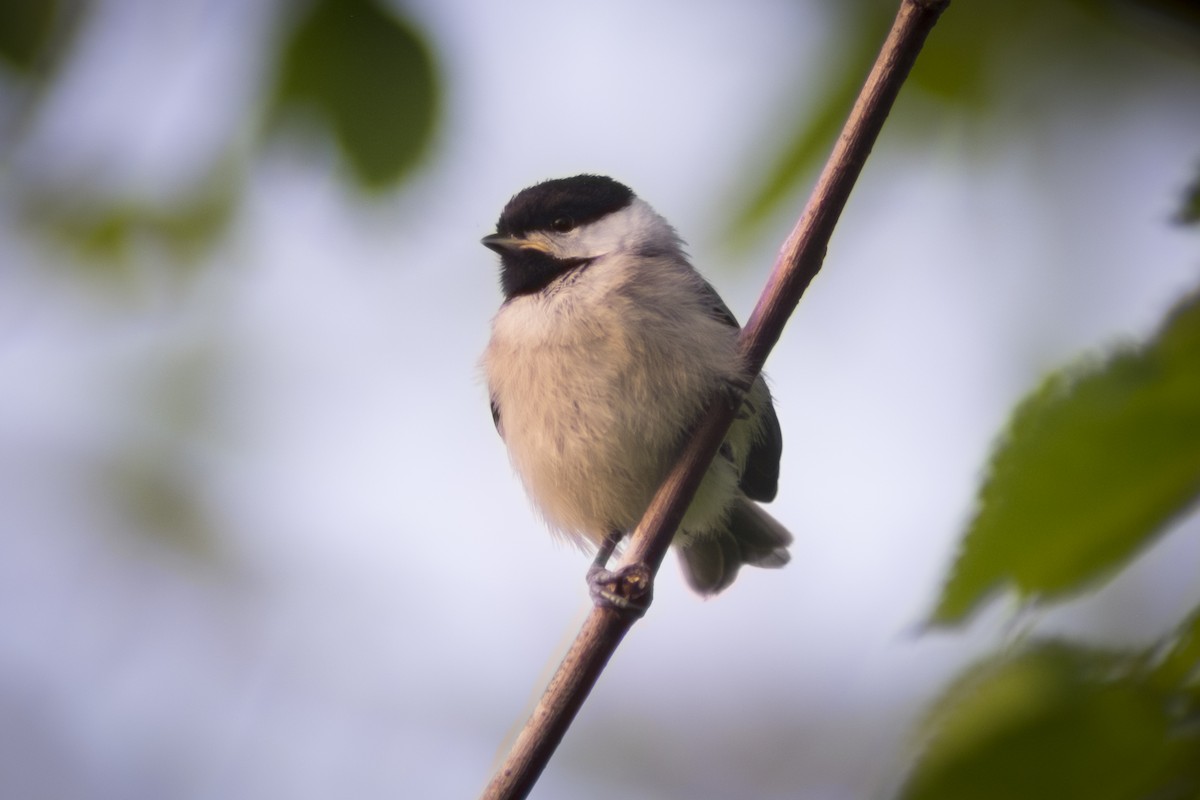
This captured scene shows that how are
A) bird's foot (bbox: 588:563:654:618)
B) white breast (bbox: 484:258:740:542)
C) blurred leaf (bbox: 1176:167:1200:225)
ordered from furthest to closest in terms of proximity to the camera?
white breast (bbox: 484:258:740:542)
bird's foot (bbox: 588:563:654:618)
blurred leaf (bbox: 1176:167:1200:225)

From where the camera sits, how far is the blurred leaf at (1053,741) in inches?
20.8

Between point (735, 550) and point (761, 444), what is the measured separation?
583mm

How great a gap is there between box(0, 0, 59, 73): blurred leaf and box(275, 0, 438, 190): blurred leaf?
25 centimetres

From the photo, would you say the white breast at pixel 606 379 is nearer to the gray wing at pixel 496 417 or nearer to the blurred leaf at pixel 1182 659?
the gray wing at pixel 496 417

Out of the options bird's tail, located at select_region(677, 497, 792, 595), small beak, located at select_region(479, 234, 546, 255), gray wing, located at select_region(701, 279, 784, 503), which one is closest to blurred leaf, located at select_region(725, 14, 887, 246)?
gray wing, located at select_region(701, 279, 784, 503)

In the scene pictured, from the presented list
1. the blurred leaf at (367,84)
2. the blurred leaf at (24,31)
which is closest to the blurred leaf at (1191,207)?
the blurred leaf at (367,84)

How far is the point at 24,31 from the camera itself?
115 centimetres

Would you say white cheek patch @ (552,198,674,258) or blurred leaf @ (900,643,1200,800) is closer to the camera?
blurred leaf @ (900,643,1200,800)

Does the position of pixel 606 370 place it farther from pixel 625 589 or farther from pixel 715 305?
pixel 625 589

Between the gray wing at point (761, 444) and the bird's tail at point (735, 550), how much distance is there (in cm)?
20

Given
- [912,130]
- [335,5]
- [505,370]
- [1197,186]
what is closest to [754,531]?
[505,370]

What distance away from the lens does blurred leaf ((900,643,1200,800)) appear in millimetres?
528

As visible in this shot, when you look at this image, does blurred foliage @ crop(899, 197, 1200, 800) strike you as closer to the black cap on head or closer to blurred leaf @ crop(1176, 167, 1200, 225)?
blurred leaf @ crop(1176, 167, 1200, 225)

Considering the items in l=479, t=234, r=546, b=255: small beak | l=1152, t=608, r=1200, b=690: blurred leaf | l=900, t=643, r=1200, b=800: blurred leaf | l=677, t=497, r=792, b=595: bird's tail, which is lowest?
l=677, t=497, r=792, b=595: bird's tail
